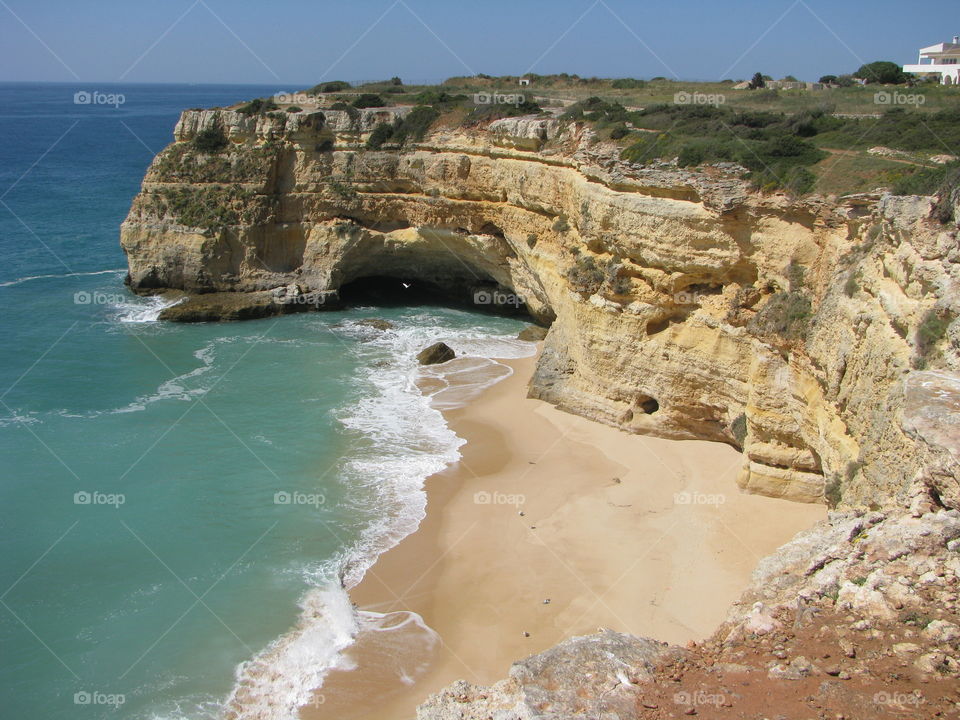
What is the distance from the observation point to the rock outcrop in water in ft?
23.7

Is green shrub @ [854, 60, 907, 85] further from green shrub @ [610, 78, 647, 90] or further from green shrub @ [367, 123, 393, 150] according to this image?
green shrub @ [367, 123, 393, 150]

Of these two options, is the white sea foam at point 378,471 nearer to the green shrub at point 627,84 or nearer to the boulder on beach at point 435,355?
the boulder on beach at point 435,355

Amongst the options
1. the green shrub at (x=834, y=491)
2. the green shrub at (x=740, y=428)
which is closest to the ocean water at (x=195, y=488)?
the green shrub at (x=740, y=428)

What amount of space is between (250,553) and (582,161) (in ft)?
48.1

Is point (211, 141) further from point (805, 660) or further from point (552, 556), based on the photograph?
point (805, 660)

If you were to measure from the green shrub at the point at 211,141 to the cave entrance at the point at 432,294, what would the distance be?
8.39m

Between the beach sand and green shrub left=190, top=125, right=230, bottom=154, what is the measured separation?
21212 mm

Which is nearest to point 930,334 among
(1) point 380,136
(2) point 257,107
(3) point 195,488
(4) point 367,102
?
(3) point 195,488

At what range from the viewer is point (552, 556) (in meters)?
15.9

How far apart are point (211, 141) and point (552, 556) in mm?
27053

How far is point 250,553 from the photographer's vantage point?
16.4 metres

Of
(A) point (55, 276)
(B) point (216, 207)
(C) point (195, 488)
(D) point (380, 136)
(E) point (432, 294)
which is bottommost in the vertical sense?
(C) point (195, 488)

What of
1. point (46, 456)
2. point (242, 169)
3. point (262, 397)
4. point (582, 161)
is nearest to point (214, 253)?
point (242, 169)

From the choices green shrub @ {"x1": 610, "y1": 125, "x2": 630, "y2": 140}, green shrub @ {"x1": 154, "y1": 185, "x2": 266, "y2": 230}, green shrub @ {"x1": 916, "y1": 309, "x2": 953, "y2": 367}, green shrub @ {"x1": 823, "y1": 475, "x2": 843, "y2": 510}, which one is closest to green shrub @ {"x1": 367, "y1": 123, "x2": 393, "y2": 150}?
→ green shrub @ {"x1": 154, "y1": 185, "x2": 266, "y2": 230}
